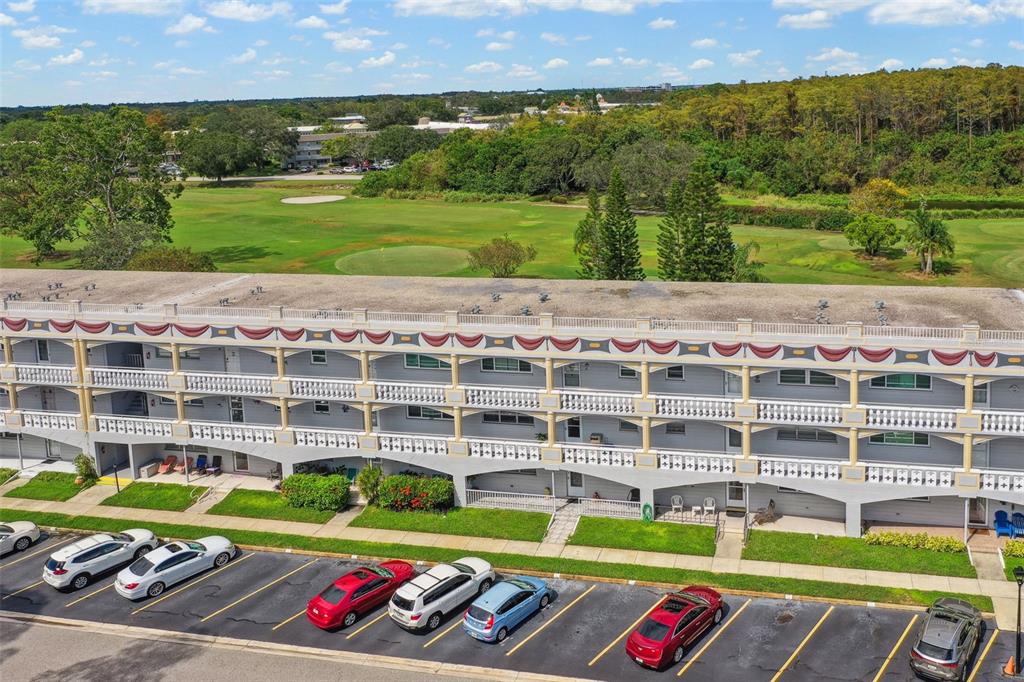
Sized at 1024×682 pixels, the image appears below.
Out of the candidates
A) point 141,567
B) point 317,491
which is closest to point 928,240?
point 317,491

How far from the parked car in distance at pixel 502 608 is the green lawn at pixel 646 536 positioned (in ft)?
18.8

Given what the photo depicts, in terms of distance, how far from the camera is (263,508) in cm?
4584

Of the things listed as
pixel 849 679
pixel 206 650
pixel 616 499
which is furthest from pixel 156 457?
pixel 849 679

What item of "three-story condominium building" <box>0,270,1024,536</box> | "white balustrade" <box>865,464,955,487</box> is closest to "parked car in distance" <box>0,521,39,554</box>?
"three-story condominium building" <box>0,270,1024,536</box>

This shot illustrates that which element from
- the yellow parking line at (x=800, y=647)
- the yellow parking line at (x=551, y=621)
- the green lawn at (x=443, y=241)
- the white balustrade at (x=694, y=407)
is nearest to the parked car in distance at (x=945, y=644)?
the yellow parking line at (x=800, y=647)

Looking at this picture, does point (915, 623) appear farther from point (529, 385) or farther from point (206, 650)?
point (206, 650)

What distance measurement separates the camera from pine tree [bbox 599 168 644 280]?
79.5m

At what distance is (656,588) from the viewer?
3788 centimetres

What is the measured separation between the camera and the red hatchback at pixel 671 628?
105 ft

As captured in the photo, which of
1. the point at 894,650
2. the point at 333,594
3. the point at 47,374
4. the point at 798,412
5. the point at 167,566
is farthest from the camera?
the point at 47,374

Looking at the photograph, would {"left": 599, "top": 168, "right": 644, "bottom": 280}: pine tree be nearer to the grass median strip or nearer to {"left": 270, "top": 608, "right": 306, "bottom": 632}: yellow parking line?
the grass median strip

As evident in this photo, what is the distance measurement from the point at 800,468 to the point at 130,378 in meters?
31.1

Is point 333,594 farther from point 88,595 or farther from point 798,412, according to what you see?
point 798,412

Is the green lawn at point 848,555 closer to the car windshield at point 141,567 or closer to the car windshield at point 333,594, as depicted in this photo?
the car windshield at point 333,594
